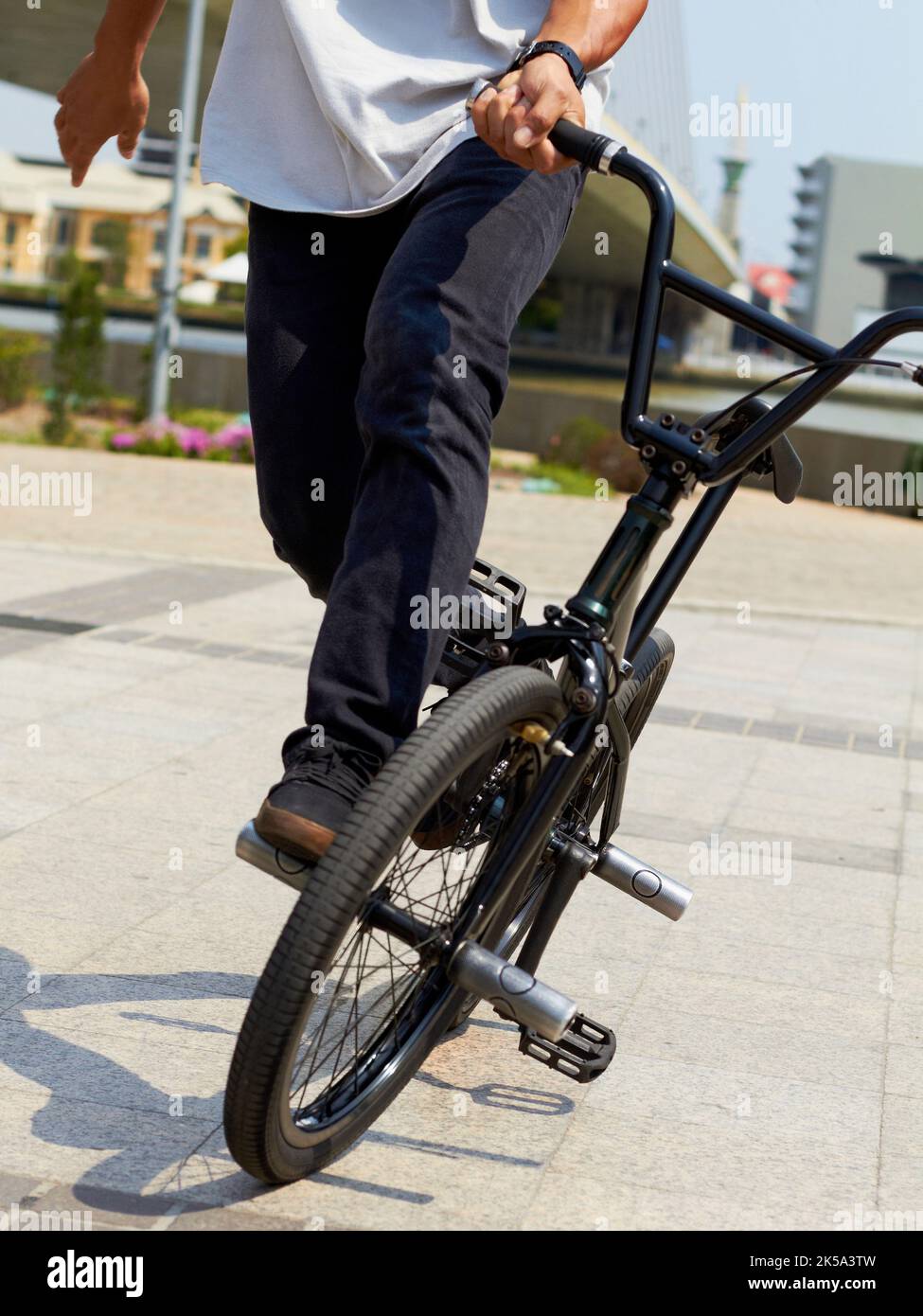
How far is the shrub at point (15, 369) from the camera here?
24.5 meters

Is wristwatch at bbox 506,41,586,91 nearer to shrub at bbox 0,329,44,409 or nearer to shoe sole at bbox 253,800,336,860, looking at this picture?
shoe sole at bbox 253,800,336,860

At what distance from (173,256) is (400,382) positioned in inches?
863

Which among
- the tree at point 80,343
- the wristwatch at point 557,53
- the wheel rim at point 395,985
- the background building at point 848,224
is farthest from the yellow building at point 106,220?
the wheel rim at point 395,985

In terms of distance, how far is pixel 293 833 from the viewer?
1.97 metres

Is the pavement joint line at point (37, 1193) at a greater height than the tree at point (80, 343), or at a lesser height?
greater

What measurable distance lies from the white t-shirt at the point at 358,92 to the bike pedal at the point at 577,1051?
120 centimetres

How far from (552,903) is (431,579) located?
0.68m

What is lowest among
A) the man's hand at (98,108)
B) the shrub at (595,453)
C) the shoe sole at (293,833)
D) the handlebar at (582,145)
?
the shrub at (595,453)

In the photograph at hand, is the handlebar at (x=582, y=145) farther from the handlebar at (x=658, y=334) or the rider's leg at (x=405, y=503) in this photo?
the rider's leg at (x=405, y=503)

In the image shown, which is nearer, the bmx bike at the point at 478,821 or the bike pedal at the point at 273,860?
the bmx bike at the point at 478,821

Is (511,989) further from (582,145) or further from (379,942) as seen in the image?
(582,145)
